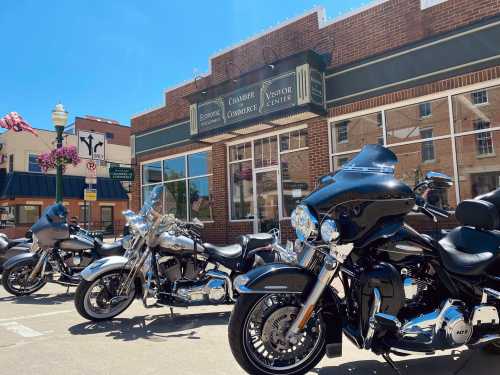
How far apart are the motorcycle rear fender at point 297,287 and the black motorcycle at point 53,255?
15.6ft

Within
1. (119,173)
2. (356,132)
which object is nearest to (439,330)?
(356,132)

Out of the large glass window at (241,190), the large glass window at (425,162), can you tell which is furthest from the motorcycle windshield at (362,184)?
the large glass window at (241,190)

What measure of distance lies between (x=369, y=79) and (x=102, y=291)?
309 inches

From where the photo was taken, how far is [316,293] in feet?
9.43

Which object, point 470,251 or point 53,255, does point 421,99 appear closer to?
point 470,251

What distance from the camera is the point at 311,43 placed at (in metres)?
11.4

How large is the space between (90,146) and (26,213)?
18299 millimetres

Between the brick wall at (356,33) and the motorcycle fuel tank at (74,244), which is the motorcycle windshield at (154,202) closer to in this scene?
the motorcycle fuel tank at (74,244)

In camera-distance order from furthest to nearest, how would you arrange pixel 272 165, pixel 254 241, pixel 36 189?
pixel 36 189
pixel 272 165
pixel 254 241

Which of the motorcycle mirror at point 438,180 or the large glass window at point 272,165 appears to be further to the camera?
the large glass window at point 272,165

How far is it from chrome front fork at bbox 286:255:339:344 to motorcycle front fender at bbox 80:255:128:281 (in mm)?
2947

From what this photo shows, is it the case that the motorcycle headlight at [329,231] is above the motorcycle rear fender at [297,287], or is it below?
above

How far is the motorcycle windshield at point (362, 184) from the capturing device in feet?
9.65

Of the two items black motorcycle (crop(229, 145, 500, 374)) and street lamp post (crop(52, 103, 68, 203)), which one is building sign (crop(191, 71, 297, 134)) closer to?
street lamp post (crop(52, 103, 68, 203))
